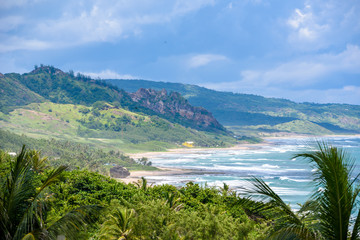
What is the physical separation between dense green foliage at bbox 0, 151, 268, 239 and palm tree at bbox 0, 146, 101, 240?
0.13ft

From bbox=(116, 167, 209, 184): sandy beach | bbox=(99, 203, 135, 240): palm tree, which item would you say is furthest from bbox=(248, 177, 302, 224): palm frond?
bbox=(116, 167, 209, 184): sandy beach

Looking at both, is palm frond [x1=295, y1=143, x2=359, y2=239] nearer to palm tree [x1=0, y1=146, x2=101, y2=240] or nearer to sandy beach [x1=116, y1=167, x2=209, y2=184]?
palm tree [x1=0, y1=146, x2=101, y2=240]

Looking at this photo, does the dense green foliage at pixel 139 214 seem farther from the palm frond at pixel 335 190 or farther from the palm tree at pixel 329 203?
the palm frond at pixel 335 190

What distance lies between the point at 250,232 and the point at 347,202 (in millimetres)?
14253

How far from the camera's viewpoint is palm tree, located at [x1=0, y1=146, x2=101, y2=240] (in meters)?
10.1

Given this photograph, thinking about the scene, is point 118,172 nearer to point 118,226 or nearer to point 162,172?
point 162,172

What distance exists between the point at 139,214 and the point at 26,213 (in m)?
14.2

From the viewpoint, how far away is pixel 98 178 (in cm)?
3875

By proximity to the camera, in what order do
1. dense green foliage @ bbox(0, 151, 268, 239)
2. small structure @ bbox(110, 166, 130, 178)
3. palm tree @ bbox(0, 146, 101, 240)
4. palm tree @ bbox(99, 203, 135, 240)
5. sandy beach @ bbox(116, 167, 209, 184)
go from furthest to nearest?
sandy beach @ bbox(116, 167, 209, 184)
small structure @ bbox(110, 166, 130, 178)
palm tree @ bbox(99, 203, 135, 240)
dense green foliage @ bbox(0, 151, 268, 239)
palm tree @ bbox(0, 146, 101, 240)

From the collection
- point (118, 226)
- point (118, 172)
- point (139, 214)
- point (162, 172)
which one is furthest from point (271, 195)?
point (162, 172)

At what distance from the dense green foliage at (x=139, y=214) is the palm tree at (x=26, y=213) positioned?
0.04 meters

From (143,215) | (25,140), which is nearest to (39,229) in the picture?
(143,215)

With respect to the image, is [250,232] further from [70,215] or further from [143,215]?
[70,215]

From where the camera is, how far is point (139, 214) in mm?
23969
